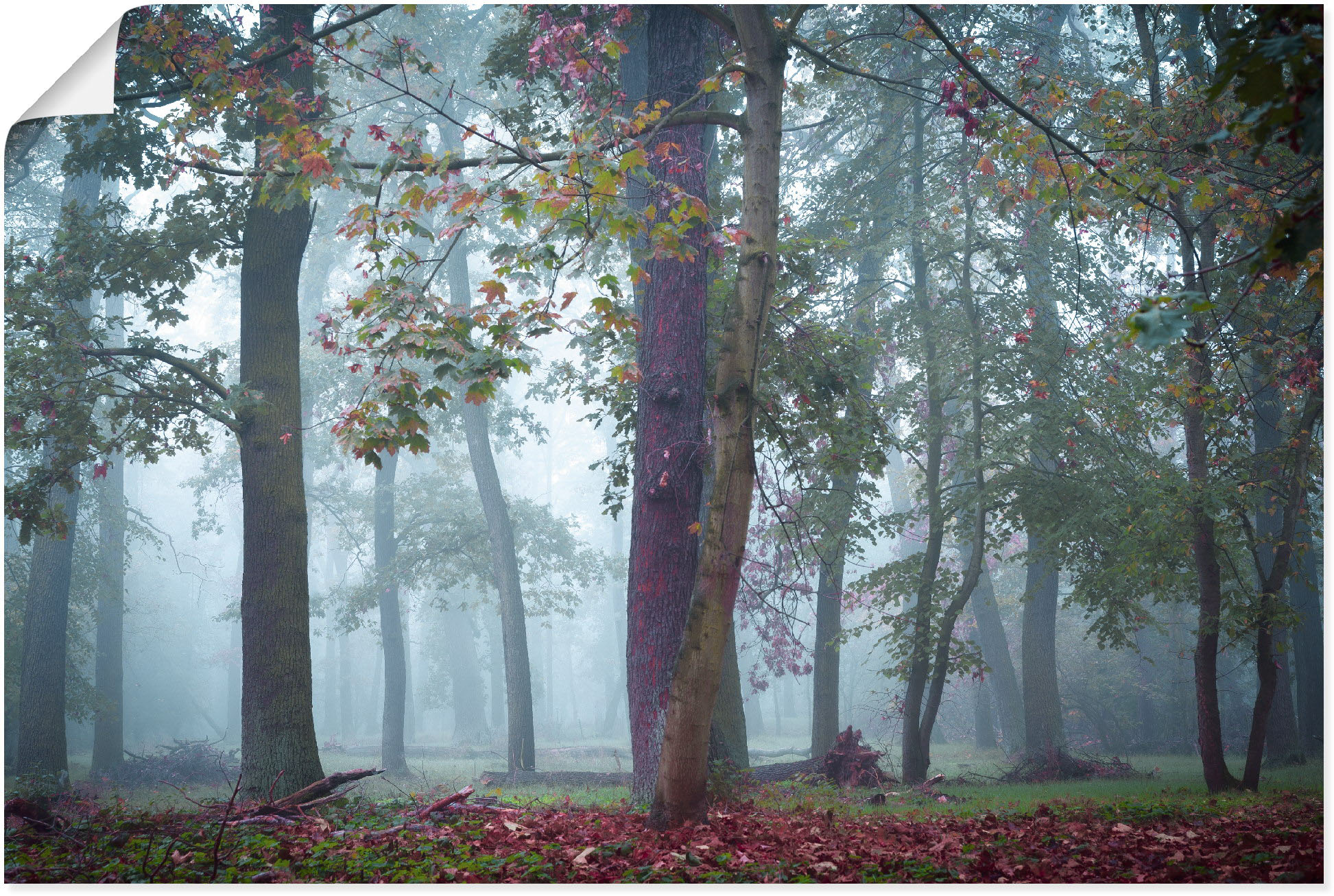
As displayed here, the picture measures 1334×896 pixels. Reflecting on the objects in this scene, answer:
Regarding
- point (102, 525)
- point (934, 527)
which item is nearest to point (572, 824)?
point (934, 527)

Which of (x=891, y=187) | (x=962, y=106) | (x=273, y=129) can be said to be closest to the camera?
(x=962, y=106)

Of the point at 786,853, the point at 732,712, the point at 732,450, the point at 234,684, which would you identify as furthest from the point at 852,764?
the point at 234,684

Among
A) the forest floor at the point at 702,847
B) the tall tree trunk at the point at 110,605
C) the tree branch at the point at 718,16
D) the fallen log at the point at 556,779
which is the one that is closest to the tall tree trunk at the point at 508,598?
the fallen log at the point at 556,779

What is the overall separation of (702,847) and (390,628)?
14780mm

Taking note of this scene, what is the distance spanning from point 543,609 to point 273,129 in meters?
13.3

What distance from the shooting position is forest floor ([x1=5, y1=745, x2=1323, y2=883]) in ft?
11.5

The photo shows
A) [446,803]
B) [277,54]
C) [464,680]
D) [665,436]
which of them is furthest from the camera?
[464,680]

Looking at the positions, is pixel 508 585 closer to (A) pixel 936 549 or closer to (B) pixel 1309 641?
(A) pixel 936 549

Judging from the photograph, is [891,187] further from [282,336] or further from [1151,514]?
[282,336]

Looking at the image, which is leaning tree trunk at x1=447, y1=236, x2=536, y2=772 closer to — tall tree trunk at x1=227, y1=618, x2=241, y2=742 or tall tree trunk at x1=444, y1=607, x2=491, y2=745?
tall tree trunk at x1=444, y1=607, x2=491, y2=745

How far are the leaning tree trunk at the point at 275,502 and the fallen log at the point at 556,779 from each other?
14.1ft

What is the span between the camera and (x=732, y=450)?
4.11 m

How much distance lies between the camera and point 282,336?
6637 millimetres

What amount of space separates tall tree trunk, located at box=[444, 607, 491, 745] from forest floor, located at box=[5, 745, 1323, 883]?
20.9m
